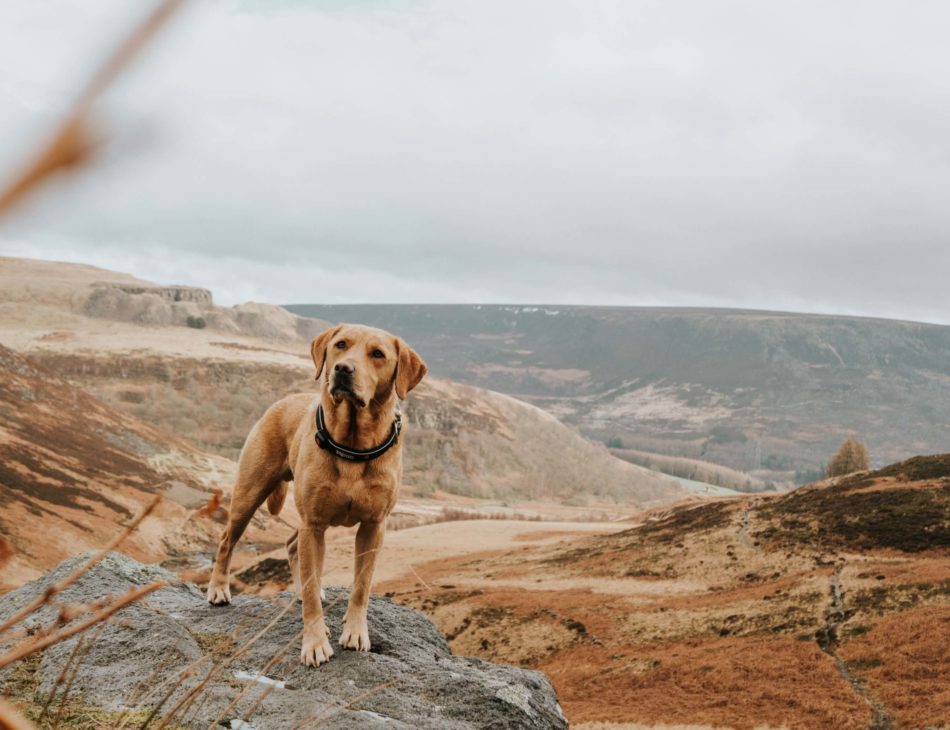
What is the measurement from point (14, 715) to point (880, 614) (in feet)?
62.7

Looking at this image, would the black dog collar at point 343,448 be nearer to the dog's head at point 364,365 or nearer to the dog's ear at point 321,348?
the dog's head at point 364,365

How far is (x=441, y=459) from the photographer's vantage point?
122 meters

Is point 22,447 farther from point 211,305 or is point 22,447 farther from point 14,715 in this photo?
point 211,305

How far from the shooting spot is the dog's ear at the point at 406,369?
6383 millimetres

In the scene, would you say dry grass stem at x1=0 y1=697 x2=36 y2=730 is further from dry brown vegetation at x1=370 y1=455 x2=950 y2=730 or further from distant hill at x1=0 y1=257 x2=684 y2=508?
distant hill at x1=0 y1=257 x2=684 y2=508

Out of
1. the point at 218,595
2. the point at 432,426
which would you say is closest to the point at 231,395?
the point at 432,426

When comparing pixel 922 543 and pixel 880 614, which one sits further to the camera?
pixel 922 543

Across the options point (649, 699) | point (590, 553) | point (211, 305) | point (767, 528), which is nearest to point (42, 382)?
point (590, 553)

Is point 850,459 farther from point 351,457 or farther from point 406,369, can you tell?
point 351,457

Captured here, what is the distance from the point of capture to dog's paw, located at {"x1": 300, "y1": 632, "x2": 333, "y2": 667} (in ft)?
19.9

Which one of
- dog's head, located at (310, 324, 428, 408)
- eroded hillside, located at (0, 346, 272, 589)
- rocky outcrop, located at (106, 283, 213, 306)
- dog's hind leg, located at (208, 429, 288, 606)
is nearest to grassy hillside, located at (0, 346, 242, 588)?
eroded hillside, located at (0, 346, 272, 589)

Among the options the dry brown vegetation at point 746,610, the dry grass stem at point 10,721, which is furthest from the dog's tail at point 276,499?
the dry brown vegetation at point 746,610

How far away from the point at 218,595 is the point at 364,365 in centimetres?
336

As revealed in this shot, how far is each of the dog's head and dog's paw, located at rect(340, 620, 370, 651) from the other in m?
1.90
